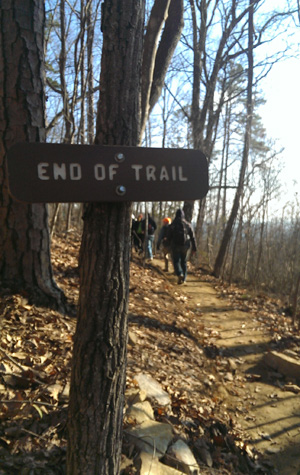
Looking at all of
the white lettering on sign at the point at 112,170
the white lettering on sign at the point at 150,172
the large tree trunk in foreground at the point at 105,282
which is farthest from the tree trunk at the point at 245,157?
the white lettering on sign at the point at 112,170

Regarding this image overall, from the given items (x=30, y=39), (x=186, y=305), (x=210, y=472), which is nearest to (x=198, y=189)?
(x=210, y=472)

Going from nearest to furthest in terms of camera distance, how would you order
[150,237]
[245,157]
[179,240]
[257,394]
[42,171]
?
[42,171] → [257,394] → [179,240] → [150,237] → [245,157]

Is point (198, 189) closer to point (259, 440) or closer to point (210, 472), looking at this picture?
point (210, 472)

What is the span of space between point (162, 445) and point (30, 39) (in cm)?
425

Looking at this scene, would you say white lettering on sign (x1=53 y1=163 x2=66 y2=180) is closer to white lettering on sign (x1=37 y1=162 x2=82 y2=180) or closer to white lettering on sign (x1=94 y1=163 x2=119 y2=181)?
white lettering on sign (x1=37 y1=162 x2=82 y2=180)

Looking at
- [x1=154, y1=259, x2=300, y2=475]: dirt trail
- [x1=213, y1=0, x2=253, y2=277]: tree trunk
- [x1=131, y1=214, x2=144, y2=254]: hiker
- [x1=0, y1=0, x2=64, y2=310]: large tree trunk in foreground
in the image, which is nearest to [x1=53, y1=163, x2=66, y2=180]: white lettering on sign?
[x1=0, y1=0, x2=64, y2=310]: large tree trunk in foreground

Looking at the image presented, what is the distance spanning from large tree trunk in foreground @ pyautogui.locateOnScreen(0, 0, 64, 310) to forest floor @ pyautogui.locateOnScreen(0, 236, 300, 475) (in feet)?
0.99

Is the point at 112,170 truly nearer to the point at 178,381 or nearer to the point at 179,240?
the point at 178,381

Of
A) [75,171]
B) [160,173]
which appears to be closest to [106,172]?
[75,171]

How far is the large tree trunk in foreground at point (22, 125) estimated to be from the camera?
150 inches

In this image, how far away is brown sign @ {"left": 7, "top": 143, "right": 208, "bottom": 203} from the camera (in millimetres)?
1677

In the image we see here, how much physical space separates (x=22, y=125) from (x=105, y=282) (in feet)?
8.72

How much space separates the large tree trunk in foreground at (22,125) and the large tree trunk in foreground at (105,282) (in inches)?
83.9

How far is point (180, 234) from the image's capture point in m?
9.41
